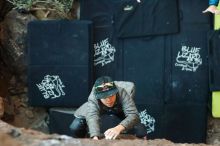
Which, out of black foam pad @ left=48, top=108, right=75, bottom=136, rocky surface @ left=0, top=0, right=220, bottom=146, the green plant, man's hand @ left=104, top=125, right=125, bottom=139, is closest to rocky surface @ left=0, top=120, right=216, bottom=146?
man's hand @ left=104, top=125, right=125, bottom=139

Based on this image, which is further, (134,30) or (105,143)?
(134,30)

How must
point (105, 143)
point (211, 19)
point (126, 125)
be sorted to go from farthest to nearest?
point (211, 19) < point (126, 125) < point (105, 143)

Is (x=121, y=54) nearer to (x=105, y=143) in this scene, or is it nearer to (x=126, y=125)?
(x=126, y=125)

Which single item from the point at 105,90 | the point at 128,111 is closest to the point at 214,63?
the point at 128,111

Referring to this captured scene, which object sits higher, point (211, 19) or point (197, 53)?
point (211, 19)

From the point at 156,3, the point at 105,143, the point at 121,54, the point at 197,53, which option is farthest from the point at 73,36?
the point at 105,143

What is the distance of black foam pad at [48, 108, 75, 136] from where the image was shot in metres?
5.80

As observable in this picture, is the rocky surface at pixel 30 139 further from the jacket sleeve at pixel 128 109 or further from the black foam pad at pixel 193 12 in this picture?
the black foam pad at pixel 193 12

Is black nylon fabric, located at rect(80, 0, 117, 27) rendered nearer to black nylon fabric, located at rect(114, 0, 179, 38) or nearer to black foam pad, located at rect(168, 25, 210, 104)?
black nylon fabric, located at rect(114, 0, 179, 38)

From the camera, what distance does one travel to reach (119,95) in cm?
421

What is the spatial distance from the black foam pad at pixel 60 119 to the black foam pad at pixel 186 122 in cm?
110

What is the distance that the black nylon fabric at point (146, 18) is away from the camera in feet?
18.6

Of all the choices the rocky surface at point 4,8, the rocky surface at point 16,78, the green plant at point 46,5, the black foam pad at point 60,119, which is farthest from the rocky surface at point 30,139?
the rocky surface at point 4,8

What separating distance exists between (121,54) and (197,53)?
0.86m
